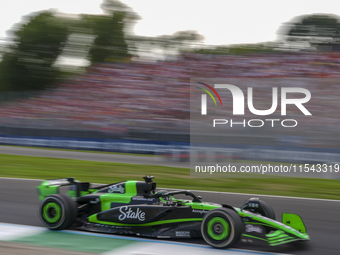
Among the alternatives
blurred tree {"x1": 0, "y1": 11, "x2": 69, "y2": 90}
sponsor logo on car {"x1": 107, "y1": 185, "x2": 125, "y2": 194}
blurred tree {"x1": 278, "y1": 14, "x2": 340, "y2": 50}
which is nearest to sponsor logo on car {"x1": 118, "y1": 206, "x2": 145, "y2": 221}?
sponsor logo on car {"x1": 107, "y1": 185, "x2": 125, "y2": 194}

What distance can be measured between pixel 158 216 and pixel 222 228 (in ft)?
2.63

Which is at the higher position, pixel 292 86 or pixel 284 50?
pixel 284 50

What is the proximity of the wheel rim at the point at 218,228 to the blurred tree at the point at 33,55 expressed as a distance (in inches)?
1054

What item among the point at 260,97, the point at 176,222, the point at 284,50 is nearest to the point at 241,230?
the point at 176,222

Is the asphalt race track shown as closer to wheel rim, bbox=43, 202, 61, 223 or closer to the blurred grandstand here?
wheel rim, bbox=43, 202, 61, 223

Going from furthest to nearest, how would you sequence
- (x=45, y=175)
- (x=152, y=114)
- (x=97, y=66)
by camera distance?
1. (x=97, y=66)
2. (x=152, y=114)
3. (x=45, y=175)

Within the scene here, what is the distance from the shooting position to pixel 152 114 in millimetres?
17422

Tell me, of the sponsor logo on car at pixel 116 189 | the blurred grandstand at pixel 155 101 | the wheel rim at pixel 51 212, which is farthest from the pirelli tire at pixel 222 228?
the blurred grandstand at pixel 155 101

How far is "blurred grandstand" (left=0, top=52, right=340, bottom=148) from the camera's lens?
1409cm

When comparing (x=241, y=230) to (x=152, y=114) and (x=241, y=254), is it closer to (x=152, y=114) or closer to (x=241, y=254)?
(x=241, y=254)

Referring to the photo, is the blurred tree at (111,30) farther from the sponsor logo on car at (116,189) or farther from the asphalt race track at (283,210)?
the sponsor logo on car at (116,189)

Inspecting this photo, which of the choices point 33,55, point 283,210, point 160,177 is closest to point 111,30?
point 33,55

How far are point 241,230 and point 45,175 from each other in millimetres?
→ 7660

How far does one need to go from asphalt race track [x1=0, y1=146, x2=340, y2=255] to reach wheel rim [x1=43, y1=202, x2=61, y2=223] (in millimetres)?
513
